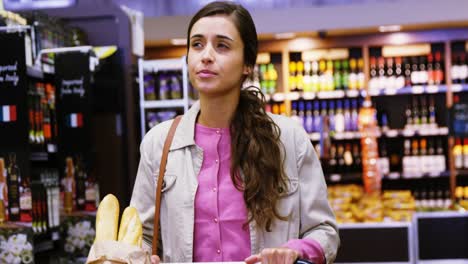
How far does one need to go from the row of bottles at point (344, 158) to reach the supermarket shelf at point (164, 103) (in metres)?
3.48

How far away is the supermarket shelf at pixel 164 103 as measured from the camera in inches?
209

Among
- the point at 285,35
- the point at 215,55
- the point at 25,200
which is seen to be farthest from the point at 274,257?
the point at 285,35

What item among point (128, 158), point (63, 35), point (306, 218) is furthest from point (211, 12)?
point (128, 158)

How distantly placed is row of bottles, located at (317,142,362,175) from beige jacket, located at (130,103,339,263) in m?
6.58

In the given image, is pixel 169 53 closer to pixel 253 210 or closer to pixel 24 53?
pixel 24 53

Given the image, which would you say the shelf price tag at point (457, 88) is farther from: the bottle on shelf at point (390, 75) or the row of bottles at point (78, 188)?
the row of bottles at point (78, 188)

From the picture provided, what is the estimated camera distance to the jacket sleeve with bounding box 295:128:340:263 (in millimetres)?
1886

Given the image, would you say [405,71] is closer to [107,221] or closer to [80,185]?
[80,185]

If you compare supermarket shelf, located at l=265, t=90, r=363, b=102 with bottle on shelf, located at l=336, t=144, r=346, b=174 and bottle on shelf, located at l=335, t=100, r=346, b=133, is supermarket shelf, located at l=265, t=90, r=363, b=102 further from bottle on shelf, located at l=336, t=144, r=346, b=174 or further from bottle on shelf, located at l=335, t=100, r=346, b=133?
bottle on shelf, located at l=336, t=144, r=346, b=174

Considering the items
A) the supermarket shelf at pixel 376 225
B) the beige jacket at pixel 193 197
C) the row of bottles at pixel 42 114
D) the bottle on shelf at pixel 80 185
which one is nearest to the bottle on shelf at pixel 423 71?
the supermarket shelf at pixel 376 225

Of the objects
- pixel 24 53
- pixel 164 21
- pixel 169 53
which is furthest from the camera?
pixel 169 53

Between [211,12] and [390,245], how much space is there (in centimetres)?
422

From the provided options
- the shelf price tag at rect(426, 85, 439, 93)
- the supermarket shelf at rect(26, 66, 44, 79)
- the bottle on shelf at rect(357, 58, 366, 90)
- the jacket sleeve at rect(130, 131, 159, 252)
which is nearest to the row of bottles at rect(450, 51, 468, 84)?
the shelf price tag at rect(426, 85, 439, 93)

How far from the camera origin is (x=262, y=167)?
188cm
